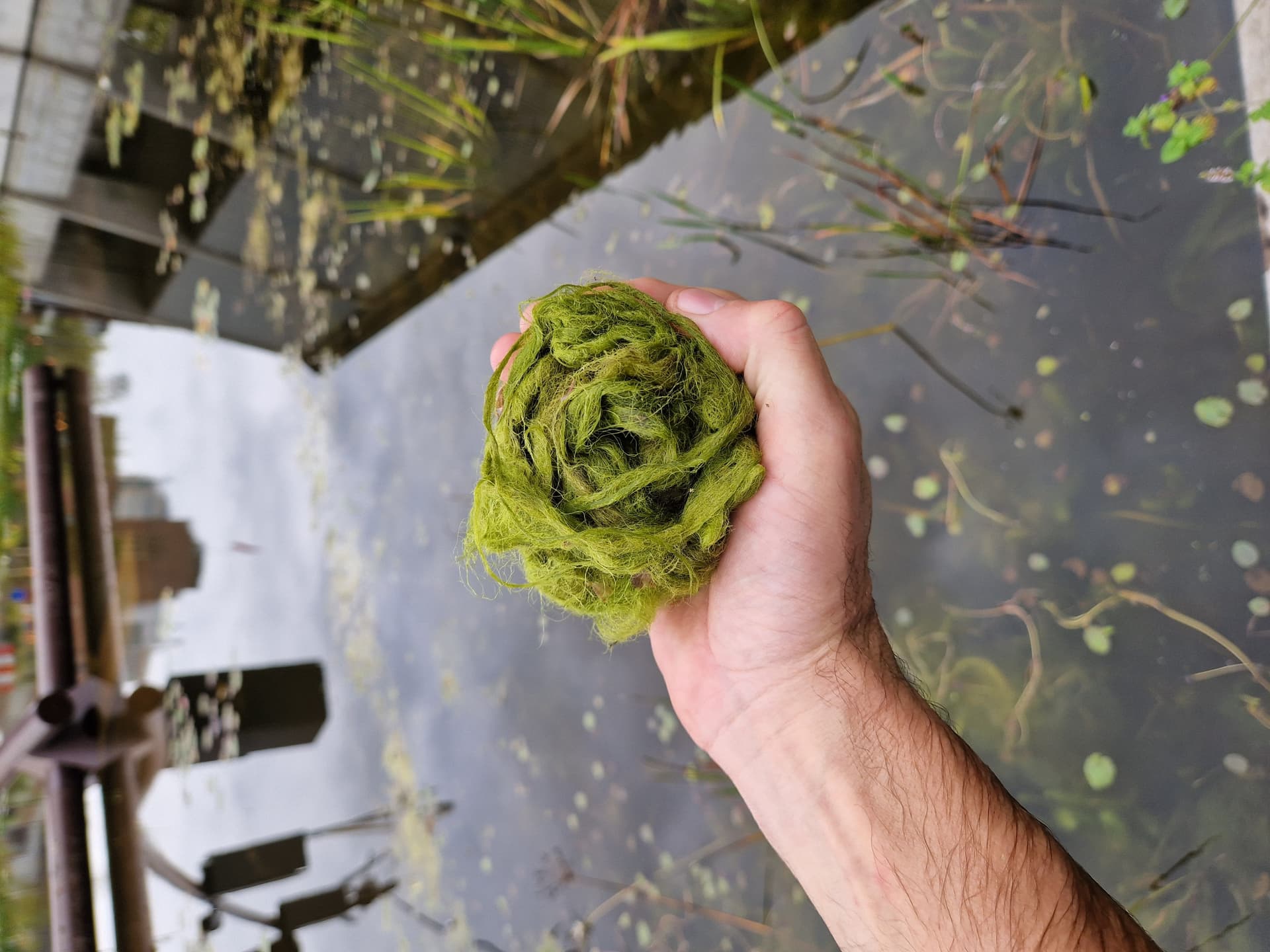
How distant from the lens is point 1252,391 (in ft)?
3.71

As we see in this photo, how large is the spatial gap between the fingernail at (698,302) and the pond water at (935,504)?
644 mm

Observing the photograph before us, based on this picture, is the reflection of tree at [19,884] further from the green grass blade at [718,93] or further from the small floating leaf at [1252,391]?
the small floating leaf at [1252,391]

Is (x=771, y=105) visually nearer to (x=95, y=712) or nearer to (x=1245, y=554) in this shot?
(x=1245, y=554)

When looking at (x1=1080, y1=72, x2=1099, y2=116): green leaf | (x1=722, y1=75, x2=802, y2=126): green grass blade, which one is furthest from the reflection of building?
(x1=1080, y1=72, x2=1099, y2=116): green leaf

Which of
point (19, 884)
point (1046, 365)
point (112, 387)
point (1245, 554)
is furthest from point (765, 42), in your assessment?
point (19, 884)

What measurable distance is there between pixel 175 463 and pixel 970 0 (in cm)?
316

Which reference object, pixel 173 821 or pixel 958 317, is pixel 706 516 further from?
pixel 173 821

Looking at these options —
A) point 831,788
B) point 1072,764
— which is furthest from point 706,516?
point 1072,764

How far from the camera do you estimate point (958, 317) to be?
4.64ft

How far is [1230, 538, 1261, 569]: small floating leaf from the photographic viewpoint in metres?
1.14

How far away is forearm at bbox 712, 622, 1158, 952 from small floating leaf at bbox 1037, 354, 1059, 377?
0.70 meters

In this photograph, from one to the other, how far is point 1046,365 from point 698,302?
0.79 metres

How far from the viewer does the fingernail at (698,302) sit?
1.00 meters

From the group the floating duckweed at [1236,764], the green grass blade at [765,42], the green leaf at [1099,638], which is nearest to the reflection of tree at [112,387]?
the green grass blade at [765,42]
